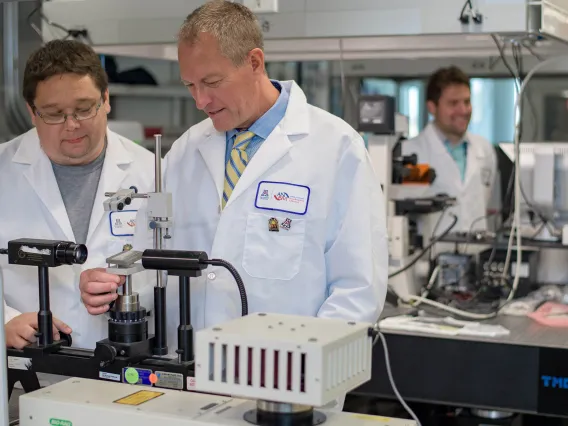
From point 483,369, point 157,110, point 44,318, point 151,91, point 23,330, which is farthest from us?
point 157,110

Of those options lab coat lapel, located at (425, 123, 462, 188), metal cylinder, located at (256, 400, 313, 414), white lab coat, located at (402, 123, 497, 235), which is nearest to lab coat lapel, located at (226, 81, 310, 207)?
metal cylinder, located at (256, 400, 313, 414)

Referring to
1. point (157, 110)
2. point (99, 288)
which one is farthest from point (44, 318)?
point (157, 110)

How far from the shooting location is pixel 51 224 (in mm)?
2150

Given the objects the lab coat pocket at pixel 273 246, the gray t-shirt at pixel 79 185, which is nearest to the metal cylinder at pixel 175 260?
the lab coat pocket at pixel 273 246

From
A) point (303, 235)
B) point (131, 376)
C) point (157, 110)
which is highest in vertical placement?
point (157, 110)

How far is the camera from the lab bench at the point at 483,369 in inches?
105

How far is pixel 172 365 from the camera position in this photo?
1.43 m

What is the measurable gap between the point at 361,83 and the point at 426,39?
8.53 feet

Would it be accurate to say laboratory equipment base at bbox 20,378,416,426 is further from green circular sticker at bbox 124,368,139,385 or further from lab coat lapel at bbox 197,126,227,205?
lab coat lapel at bbox 197,126,227,205

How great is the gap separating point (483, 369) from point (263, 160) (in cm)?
122

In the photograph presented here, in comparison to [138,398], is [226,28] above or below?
above

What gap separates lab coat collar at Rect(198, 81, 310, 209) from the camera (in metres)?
1.91

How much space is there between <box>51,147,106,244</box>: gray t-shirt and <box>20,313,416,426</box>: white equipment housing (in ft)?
2.92

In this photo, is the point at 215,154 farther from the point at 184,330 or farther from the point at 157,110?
the point at 157,110
